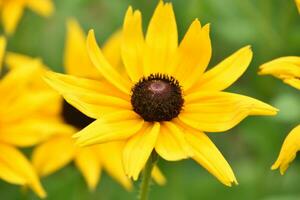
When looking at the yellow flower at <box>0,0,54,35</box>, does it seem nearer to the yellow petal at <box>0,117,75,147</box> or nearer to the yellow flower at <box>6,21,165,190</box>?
the yellow flower at <box>6,21,165,190</box>

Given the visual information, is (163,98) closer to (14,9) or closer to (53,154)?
(53,154)

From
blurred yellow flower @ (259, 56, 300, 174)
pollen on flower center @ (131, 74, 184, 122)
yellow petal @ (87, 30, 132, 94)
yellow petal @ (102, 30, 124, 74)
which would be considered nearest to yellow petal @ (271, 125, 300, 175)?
blurred yellow flower @ (259, 56, 300, 174)

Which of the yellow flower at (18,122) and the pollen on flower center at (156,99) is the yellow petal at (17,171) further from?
the pollen on flower center at (156,99)

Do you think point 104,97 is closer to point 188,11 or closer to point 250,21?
point 188,11

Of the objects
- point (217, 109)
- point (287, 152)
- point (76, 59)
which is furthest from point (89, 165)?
point (287, 152)

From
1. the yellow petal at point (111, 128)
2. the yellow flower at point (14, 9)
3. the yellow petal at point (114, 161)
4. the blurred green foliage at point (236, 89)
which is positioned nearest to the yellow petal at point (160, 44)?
the yellow petal at point (111, 128)

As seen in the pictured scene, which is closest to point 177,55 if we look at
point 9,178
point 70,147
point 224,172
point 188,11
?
point 224,172
